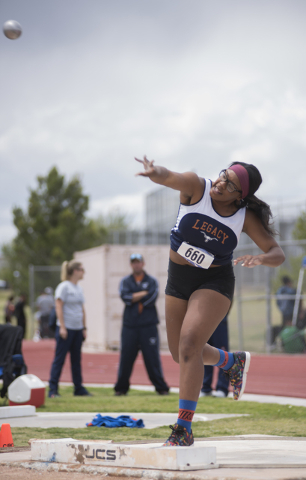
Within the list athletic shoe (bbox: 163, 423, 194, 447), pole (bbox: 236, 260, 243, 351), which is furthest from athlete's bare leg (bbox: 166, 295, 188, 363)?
pole (bbox: 236, 260, 243, 351)

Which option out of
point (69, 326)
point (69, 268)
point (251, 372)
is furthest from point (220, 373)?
point (251, 372)

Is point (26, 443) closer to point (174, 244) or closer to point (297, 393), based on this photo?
point (174, 244)

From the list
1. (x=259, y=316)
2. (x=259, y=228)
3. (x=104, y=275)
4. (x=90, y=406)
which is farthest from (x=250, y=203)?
(x=259, y=316)

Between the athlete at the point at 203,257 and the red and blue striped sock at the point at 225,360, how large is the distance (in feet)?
0.38

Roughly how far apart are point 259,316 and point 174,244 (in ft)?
81.4

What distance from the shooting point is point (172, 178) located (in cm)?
361

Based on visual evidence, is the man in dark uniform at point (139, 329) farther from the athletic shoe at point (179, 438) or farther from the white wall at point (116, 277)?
the white wall at point (116, 277)

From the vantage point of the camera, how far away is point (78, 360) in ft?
29.0

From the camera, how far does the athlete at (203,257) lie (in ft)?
12.3

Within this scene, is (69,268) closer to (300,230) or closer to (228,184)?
(228,184)

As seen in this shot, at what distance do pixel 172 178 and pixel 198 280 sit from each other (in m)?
0.85

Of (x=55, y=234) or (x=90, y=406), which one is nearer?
(x=90, y=406)

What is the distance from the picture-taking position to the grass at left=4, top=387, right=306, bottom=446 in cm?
533

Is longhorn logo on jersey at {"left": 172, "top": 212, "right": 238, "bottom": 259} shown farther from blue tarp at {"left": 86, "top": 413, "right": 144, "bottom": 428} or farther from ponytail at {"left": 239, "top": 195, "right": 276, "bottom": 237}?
blue tarp at {"left": 86, "top": 413, "right": 144, "bottom": 428}
